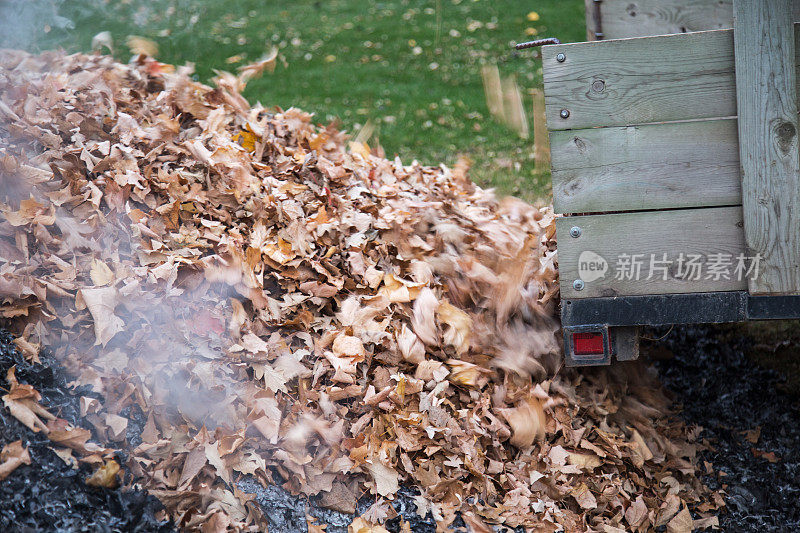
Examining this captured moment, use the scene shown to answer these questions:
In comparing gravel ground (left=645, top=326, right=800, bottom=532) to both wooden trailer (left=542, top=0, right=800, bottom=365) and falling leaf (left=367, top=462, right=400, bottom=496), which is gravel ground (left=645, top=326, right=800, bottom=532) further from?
falling leaf (left=367, top=462, right=400, bottom=496)

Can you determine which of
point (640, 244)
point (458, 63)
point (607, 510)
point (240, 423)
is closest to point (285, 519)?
point (240, 423)

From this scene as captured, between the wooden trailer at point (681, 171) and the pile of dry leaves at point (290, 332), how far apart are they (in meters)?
0.59

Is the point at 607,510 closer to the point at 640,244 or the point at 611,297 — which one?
the point at 611,297

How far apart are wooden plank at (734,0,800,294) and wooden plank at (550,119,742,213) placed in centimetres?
7

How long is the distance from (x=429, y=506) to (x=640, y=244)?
4.00 feet

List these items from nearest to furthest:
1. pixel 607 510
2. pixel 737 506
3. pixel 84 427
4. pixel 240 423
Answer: pixel 84 427, pixel 240 423, pixel 607 510, pixel 737 506

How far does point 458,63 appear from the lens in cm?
884

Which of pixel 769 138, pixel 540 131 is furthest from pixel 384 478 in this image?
pixel 540 131

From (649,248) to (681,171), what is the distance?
11.5 inches

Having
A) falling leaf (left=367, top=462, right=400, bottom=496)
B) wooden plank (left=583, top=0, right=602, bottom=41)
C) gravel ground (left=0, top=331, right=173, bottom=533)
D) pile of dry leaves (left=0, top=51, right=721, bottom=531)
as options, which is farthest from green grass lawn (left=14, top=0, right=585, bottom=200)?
gravel ground (left=0, top=331, right=173, bottom=533)

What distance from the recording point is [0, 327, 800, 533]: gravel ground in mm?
2027

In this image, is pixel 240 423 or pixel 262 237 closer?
pixel 240 423

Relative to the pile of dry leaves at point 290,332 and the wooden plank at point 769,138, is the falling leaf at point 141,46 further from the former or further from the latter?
the wooden plank at point 769,138

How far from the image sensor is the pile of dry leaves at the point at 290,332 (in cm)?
238
